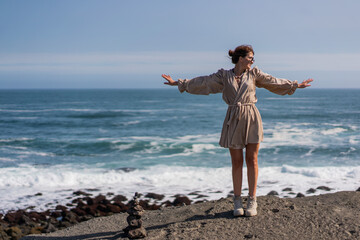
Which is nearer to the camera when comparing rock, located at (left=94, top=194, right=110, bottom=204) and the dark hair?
the dark hair

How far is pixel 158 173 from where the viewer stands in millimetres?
14641

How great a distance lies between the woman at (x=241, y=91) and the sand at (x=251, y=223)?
2.07ft

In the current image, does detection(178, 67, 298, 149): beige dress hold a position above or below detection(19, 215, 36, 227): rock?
above

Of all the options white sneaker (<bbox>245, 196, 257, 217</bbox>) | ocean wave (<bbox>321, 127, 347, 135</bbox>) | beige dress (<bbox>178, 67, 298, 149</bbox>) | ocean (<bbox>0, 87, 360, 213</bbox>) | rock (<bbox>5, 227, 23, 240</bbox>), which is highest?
beige dress (<bbox>178, 67, 298, 149</bbox>)

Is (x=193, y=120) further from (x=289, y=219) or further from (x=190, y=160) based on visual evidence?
(x=289, y=219)

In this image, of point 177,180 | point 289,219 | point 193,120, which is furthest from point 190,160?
point 193,120

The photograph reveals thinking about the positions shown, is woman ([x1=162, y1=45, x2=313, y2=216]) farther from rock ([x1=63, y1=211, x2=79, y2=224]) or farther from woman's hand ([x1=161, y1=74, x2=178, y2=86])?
rock ([x1=63, y1=211, x2=79, y2=224])

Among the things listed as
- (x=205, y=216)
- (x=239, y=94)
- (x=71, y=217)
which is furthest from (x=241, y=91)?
(x=71, y=217)

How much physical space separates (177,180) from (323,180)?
15.3ft

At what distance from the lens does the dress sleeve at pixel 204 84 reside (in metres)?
5.32

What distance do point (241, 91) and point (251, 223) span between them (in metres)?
1.78

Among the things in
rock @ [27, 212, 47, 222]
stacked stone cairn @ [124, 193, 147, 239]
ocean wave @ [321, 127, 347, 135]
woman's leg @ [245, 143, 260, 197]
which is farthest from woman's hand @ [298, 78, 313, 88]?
ocean wave @ [321, 127, 347, 135]

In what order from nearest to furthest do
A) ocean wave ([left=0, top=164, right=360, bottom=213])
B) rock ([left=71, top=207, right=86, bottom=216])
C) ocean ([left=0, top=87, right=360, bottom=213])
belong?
rock ([left=71, top=207, right=86, bottom=216]) < ocean wave ([left=0, top=164, right=360, bottom=213]) < ocean ([left=0, top=87, right=360, bottom=213])

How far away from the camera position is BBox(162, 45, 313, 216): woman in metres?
5.19
